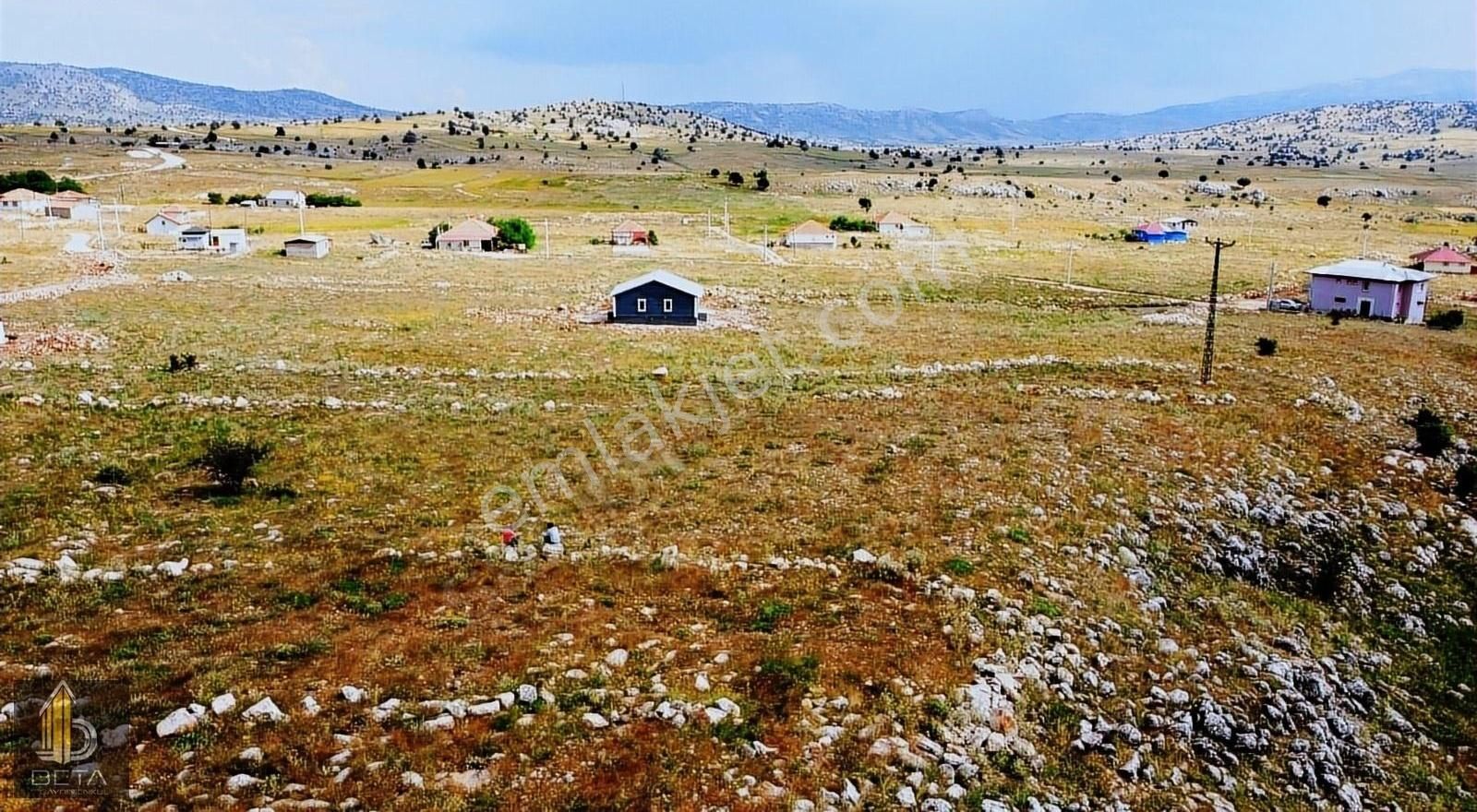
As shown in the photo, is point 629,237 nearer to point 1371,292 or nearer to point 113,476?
point 1371,292

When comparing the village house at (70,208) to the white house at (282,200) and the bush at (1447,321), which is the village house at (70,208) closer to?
the white house at (282,200)

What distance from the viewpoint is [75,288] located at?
48.8 metres

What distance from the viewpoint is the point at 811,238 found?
85312 mm

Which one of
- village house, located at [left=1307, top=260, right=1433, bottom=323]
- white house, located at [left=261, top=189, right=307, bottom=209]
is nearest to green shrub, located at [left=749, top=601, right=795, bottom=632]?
village house, located at [left=1307, top=260, right=1433, bottom=323]

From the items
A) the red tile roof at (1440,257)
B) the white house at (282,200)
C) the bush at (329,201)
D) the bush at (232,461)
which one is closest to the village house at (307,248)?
the bush at (329,201)

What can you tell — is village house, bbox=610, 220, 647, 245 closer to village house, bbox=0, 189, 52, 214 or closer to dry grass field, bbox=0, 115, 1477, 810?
dry grass field, bbox=0, 115, 1477, 810

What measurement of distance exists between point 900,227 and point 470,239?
148 feet

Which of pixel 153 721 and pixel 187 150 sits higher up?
pixel 187 150

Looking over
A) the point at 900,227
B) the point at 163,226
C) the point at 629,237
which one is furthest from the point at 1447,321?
the point at 163,226

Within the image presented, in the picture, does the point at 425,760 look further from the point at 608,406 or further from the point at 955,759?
the point at 608,406

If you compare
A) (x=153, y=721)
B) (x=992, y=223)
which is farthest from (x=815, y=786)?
(x=992, y=223)

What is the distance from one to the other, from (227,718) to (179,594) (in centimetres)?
460

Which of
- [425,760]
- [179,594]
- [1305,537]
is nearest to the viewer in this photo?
[425,760]

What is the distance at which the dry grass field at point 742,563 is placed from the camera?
35.3 ft
